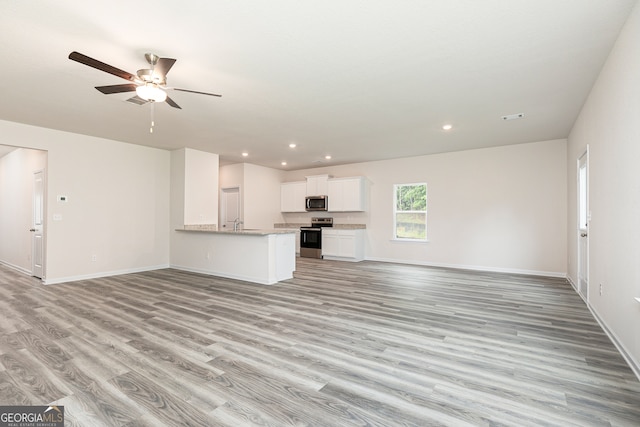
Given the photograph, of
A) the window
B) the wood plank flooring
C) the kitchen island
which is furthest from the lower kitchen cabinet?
the wood plank flooring

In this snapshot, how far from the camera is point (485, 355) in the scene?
8.42ft

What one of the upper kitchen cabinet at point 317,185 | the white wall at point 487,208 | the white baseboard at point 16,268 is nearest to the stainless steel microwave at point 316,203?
the upper kitchen cabinet at point 317,185

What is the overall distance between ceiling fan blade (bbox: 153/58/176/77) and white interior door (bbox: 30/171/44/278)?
15.6ft

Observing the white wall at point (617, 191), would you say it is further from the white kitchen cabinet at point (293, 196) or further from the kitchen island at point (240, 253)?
the white kitchen cabinet at point (293, 196)

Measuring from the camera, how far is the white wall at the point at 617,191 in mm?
2223

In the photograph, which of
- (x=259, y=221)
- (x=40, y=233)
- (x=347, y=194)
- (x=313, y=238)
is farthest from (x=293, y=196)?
(x=40, y=233)

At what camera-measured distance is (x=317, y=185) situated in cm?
873

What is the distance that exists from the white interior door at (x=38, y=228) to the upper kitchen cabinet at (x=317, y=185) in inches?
230

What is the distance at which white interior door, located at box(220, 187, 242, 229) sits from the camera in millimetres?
8602

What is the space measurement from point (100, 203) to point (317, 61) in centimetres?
535

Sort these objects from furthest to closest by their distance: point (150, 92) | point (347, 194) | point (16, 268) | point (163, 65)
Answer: point (347, 194)
point (16, 268)
point (150, 92)
point (163, 65)

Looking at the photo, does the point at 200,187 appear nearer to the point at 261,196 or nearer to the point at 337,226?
the point at 261,196

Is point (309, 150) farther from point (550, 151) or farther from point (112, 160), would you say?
point (550, 151)

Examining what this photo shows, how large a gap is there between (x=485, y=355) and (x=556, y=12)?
273 cm
